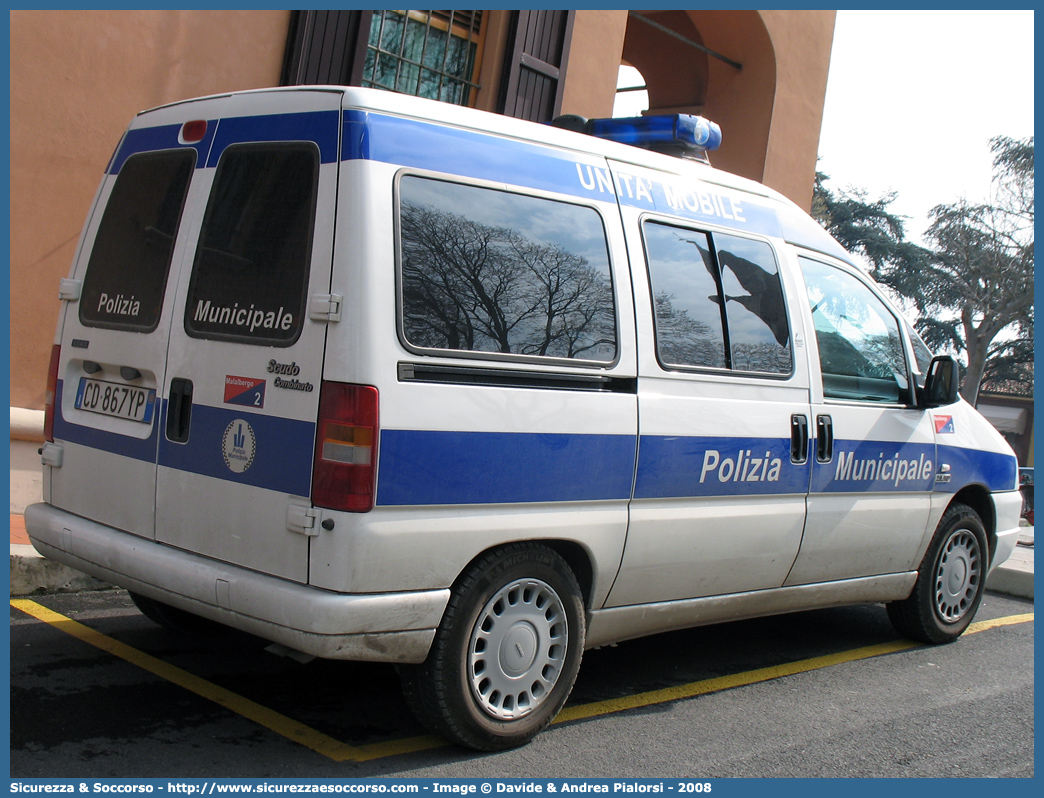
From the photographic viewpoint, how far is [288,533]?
131 inches

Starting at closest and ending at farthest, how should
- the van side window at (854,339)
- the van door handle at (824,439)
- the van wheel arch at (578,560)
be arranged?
the van wheel arch at (578,560)
the van door handle at (824,439)
the van side window at (854,339)

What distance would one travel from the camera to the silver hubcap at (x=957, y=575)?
5711 mm

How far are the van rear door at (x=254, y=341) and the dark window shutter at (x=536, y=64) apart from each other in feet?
18.2

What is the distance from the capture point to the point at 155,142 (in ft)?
13.2

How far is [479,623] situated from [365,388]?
969mm

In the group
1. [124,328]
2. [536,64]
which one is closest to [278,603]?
[124,328]

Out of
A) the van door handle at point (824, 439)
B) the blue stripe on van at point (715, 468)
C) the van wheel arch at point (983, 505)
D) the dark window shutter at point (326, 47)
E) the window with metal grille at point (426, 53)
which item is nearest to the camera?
the blue stripe on van at point (715, 468)

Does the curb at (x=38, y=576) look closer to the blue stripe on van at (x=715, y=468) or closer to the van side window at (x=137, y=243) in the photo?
the van side window at (x=137, y=243)

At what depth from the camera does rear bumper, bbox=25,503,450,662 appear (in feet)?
10.6

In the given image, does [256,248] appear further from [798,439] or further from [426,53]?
[426,53]

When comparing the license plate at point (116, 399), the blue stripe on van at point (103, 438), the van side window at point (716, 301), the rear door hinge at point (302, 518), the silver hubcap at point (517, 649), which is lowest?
the silver hubcap at point (517, 649)

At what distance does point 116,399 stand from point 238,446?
0.75m

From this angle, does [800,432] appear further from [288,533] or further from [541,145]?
[288,533]

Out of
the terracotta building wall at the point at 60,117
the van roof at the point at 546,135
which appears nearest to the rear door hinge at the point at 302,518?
the van roof at the point at 546,135
